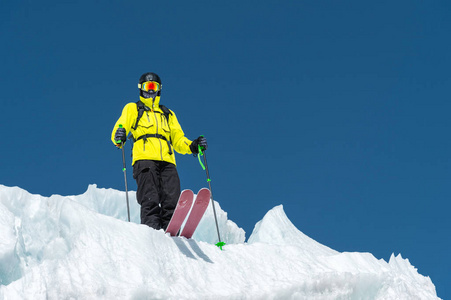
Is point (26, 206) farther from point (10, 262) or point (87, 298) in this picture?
point (87, 298)

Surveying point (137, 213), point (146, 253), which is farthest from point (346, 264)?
point (137, 213)

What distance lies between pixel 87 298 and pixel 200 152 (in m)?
3.45

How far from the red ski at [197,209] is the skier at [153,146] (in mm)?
628

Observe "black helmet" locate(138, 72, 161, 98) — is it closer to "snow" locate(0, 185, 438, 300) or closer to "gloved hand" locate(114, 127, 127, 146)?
"gloved hand" locate(114, 127, 127, 146)

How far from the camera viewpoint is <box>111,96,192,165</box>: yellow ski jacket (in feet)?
23.4

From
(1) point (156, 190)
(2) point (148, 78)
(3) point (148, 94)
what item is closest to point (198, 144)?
(1) point (156, 190)

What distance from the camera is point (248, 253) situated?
6359 mm

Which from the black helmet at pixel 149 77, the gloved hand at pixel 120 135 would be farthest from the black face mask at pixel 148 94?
the gloved hand at pixel 120 135

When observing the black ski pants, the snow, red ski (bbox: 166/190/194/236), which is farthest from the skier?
the snow

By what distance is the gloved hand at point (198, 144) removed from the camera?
287 inches

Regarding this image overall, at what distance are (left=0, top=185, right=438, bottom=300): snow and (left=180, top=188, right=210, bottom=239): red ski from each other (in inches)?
6.4

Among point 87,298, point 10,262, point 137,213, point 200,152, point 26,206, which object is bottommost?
point 87,298

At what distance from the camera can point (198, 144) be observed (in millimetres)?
7340

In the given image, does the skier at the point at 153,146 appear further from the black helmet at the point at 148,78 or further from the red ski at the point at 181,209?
the red ski at the point at 181,209
